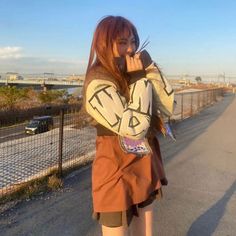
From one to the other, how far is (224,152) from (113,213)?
6.96m

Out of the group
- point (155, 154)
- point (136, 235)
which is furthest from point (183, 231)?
point (155, 154)

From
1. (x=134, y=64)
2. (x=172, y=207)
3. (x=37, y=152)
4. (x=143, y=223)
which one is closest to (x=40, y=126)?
(x=37, y=152)

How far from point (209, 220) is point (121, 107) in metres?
2.76

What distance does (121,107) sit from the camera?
82.5 inches

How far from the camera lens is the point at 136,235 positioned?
8.65 ft

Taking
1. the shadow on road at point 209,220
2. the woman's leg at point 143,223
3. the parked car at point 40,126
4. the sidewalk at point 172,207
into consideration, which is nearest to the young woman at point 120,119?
the woman's leg at point 143,223

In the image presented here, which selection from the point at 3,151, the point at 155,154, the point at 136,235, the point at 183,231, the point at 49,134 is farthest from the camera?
the point at 49,134

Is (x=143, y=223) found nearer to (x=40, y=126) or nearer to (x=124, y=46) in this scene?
(x=124, y=46)

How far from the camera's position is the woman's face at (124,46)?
222 cm

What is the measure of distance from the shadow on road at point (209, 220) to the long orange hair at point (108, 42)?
2.40 m

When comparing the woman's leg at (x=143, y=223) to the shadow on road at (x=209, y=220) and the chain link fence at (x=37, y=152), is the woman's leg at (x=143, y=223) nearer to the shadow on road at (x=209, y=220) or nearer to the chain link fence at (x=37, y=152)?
the shadow on road at (x=209, y=220)

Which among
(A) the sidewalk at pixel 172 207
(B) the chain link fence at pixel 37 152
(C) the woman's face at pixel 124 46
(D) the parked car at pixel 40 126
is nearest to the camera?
(C) the woman's face at pixel 124 46

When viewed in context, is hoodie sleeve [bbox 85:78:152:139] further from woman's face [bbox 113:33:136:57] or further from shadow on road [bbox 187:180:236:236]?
shadow on road [bbox 187:180:236:236]

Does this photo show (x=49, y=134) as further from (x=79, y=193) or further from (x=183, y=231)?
(x=183, y=231)
